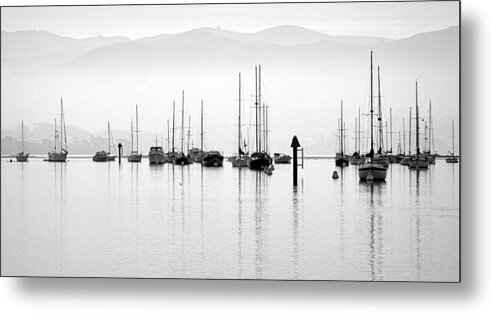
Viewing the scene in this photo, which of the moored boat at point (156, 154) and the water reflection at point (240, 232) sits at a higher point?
the moored boat at point (156, 154)

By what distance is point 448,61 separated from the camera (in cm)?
788

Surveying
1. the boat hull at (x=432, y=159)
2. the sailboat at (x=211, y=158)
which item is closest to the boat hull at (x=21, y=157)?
the sailboat at (x=211, y=158)

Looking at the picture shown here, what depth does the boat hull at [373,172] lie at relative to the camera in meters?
15.8

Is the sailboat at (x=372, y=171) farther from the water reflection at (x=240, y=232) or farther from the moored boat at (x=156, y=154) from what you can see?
the moored boat at (x=156, y=154)

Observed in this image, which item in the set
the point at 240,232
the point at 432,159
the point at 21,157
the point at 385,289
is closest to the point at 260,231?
the point at 240,232

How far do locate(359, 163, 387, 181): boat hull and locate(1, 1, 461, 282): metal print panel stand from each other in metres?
4.23

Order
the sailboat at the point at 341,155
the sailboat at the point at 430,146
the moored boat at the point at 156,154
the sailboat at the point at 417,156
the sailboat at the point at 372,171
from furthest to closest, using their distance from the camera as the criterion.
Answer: the sailboat at the point at 372,171 → the moored boat at the point at 156,154 → the sailboat at the point at 341,155 → the sailboat at the point at 417,156 → the sailboat at the point at 430,146

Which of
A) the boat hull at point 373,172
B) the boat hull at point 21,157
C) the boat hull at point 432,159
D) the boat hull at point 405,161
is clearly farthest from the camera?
the boat hull at point 373,172

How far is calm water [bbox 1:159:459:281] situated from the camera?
8.05m

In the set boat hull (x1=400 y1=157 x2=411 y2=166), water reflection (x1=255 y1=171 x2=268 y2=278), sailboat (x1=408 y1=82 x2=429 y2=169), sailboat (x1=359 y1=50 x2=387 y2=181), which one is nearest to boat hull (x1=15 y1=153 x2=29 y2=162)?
water reflection (x1=255 y1=171 x2=268 y2=278)

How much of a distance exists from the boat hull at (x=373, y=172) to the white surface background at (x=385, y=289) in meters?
7.74

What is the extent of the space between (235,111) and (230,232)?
1.64 metres

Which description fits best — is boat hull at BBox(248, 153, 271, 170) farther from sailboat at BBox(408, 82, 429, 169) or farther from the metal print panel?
sailboat at BBox(408, 82, 429, 169)

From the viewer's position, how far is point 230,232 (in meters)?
10.4
